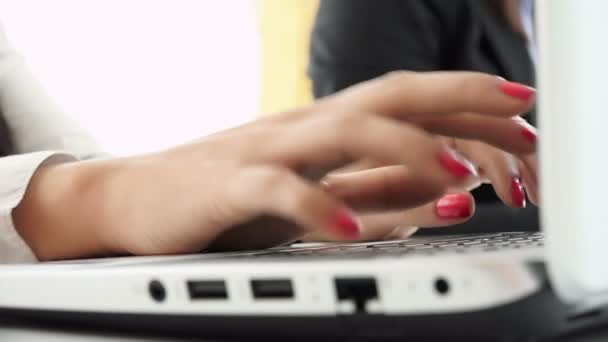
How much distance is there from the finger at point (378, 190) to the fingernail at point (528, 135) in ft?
0.25

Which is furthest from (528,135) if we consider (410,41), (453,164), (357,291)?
(410,41)

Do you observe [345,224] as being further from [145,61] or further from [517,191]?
[145,61]

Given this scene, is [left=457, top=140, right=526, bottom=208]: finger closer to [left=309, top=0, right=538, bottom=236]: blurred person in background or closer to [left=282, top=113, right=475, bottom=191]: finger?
[left=282, top=113, right=475, bottom=191]: finger

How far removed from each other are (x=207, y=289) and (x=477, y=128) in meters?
0.23

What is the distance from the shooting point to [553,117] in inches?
9.7

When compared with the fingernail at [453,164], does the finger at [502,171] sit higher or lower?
lower

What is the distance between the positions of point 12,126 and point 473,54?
29.4 inches

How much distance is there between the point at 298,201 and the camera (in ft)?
1.06

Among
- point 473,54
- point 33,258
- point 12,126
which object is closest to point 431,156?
point 33,258

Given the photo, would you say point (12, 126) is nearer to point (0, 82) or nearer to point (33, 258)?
point (0, 82)

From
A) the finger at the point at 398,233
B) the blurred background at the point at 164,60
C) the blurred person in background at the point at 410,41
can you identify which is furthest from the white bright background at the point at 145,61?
the finger at the point at 398,233

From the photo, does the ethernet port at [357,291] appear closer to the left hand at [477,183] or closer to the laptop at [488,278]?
the laptop at [488,278]

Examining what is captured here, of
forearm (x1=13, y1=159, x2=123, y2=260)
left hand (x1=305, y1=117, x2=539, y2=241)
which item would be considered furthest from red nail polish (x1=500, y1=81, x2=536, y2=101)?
forearm (x1=13, y1=159, x2=123, y2=260)

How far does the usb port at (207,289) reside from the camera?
292 mm
